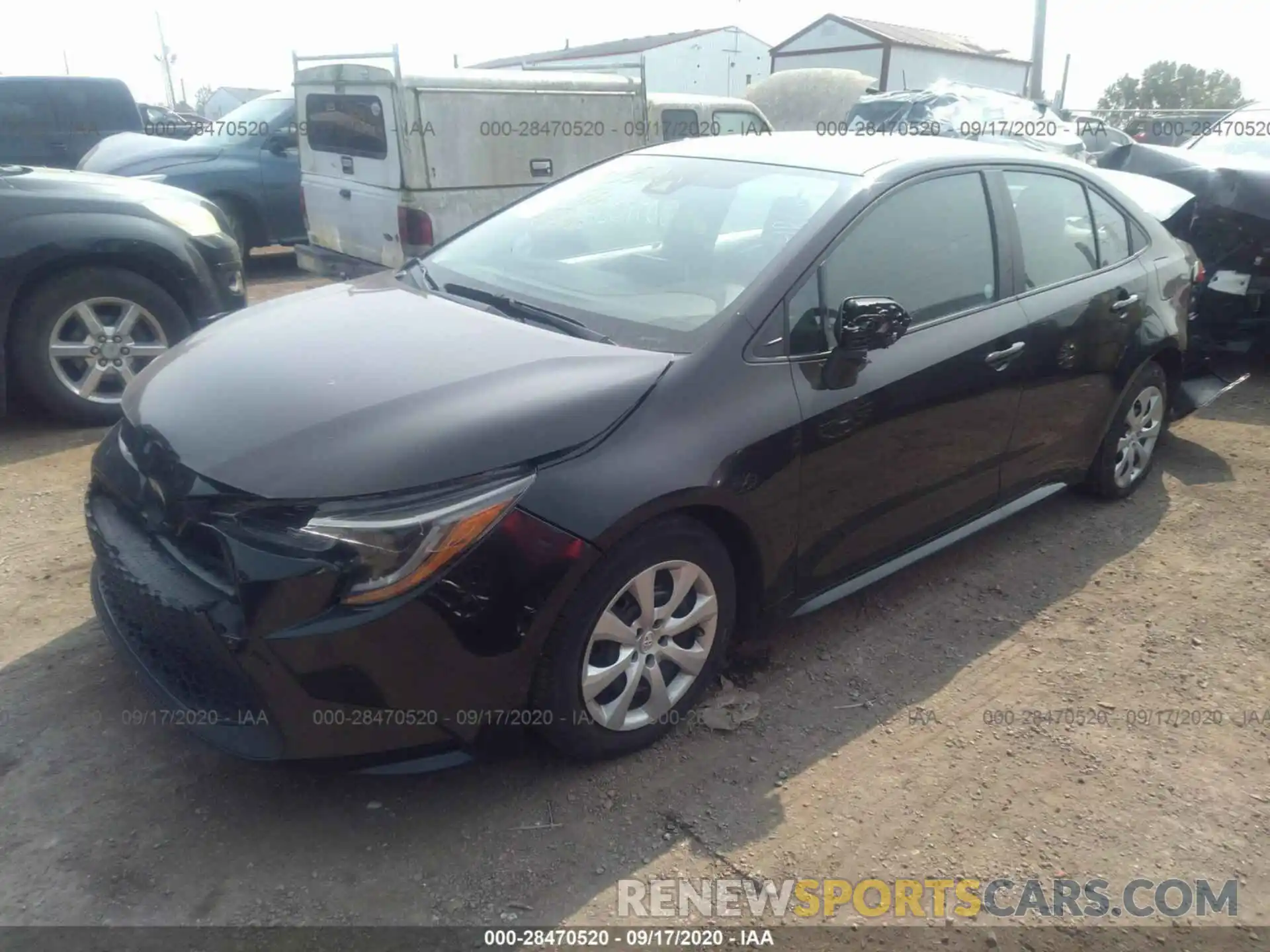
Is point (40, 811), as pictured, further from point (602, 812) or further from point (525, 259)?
point (525, 259)

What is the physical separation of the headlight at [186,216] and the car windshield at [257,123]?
4790mm

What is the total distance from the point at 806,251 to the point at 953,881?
1767mm

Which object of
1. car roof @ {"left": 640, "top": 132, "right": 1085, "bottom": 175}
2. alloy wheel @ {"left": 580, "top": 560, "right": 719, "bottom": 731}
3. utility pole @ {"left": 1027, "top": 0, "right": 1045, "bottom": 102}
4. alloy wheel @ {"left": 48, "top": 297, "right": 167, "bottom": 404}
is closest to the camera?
alloy wheel @ {"left": 580, "top": 560, "right": 719, "bottom": 731}

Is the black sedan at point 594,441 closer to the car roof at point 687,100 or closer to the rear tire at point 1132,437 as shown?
the rear tire at point 1132,437

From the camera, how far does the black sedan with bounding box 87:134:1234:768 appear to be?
2.21 meters

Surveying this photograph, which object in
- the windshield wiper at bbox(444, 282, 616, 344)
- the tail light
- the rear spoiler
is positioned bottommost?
the tail light

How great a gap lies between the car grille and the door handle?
2.57 meters

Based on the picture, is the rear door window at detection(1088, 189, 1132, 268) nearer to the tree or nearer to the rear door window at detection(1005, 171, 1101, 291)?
the rear door window at detection(1005, 171, 1101, 291)

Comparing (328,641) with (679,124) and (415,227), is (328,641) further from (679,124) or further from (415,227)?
(679,124)

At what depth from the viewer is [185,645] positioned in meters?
2.31

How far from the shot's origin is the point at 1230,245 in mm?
6348

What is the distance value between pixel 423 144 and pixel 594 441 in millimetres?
5772

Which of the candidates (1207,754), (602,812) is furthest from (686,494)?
(1207,754)

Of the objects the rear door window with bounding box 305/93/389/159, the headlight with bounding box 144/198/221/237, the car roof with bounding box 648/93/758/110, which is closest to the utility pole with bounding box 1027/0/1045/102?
the car roof with bounding box 648/93/758/110
